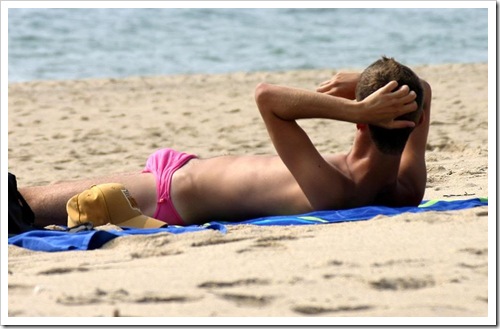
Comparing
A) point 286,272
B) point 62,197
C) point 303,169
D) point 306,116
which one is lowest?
point 286,272

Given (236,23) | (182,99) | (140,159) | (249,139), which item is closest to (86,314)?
(140,159)

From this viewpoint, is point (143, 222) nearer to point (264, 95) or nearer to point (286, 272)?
point (264, 95)

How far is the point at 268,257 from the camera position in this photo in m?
3.32

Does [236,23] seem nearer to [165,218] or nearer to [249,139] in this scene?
[249,139]

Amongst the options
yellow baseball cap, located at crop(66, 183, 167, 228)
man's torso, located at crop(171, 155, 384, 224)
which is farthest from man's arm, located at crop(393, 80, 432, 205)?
yellow baseball cap, located at crop(66, 183, 167, 228)

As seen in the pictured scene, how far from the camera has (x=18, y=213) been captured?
13.3 ft

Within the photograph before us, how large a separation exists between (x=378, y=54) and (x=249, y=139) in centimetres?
717

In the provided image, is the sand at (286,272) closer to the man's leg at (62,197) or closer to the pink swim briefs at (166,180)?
the pink swim briefs at (166,180)

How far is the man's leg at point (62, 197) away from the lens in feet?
14.0

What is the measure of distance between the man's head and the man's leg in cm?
Result: 105

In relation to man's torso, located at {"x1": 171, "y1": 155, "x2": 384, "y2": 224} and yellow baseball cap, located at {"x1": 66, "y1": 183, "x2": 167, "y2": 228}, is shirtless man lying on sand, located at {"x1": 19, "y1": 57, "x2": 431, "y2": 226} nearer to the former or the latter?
man's torso, located at {"x1": 171, "y1": 155, "x2": 384, "y2": 224}

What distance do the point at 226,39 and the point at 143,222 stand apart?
12509mm

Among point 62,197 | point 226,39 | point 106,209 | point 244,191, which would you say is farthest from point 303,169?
point 226,39

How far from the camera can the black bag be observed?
397 centimetres
